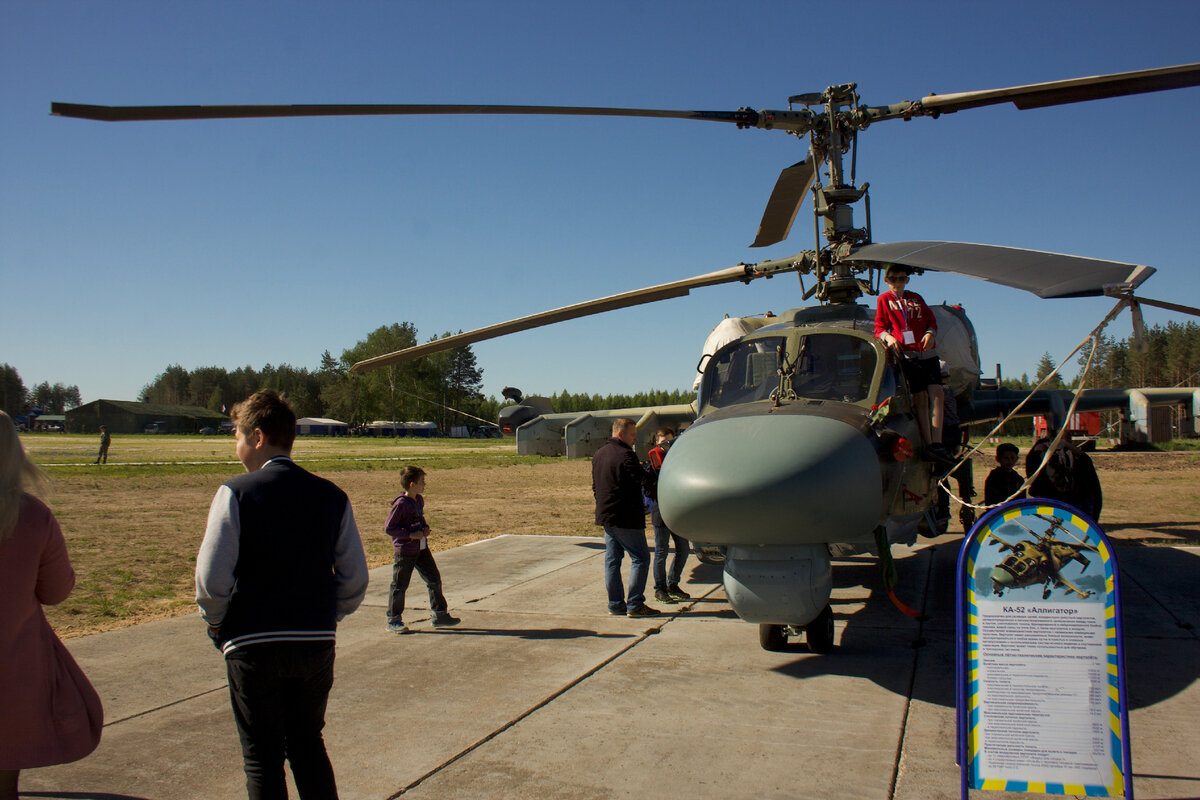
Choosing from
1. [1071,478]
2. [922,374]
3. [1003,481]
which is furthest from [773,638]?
[1003,481]

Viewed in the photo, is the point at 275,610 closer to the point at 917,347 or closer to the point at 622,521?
the point at 622,521

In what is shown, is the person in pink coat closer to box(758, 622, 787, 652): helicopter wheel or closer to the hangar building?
box(758, 622, 787, 652): helicopter wheel

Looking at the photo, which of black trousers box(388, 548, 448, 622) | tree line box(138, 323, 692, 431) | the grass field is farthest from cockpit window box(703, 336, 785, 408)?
tree line box(138, 323, 692, 431)

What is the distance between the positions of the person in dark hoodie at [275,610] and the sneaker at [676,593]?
17.3 ft

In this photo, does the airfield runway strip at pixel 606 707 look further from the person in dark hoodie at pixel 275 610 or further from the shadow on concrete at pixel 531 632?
the person in dark hoodie at pixel 275 610

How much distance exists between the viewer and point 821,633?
5.63m

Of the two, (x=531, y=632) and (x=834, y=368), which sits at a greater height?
(x=834, y=368)

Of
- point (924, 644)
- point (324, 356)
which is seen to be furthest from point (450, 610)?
point (324, 356)

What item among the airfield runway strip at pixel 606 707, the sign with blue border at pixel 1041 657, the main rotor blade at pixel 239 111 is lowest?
the airfield runway strip at pixel 606 707

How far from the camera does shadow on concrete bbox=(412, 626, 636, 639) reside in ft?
20.9

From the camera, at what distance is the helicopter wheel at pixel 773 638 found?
569 centimetres

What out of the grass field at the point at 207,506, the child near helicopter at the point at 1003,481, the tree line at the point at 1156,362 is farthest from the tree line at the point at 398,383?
the child near helicopter at the point at 1003,481

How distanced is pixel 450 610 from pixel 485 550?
348cm

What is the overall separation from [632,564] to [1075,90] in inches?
193
